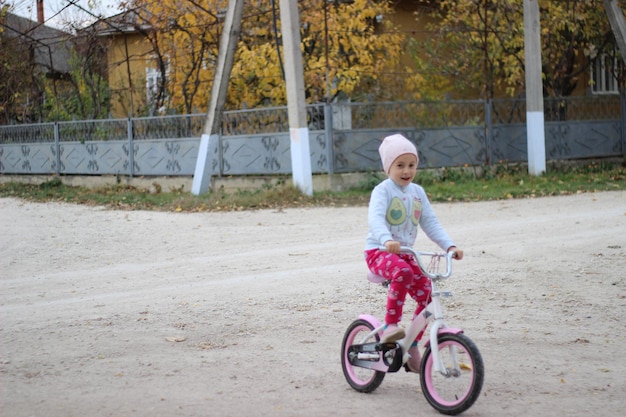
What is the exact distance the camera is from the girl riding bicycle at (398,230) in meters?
4.95

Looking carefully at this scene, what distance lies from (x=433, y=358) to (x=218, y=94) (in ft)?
44.8

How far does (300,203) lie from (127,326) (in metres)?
→ 9.55

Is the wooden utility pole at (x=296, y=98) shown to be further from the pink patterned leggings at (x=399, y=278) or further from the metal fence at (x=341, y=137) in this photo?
the pink patterned leggings at (x=399, y=278)

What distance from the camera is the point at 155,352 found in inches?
247

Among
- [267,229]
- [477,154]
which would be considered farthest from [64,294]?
→ [477,154]

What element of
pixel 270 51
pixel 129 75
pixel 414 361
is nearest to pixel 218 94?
pixel 270 51

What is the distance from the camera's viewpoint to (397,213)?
5051 millimetres

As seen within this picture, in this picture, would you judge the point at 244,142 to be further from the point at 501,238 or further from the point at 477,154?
the point at 501,238

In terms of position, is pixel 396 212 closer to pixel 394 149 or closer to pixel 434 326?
pixel 394 149

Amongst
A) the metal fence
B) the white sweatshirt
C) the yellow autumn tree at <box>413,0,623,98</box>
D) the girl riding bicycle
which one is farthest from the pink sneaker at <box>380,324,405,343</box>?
the yellow autumn tree at <box>413,0,623,98</box>

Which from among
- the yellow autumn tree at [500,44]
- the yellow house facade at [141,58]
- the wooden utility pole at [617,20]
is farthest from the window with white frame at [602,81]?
the wooden utility pole at [617,20]

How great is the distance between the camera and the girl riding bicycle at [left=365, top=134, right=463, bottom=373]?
495cm

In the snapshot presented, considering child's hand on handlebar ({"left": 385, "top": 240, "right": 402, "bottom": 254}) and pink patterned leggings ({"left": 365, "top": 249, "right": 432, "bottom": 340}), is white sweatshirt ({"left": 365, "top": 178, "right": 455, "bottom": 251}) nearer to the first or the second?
pink patterned leggings ({"left": 365, "top": 249, "right": 432, "bottom": 340})

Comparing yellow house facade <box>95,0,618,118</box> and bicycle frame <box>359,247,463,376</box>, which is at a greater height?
yellow house facade <box>95,0,618,118</box>
